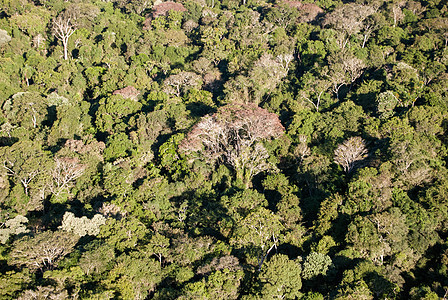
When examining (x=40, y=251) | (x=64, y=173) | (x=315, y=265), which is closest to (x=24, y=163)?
(x=64, y=173)

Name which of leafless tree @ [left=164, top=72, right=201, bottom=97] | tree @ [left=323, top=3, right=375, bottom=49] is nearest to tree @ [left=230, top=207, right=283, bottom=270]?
leafless tree @ [left=164, top=72, right=201, bottom=97]

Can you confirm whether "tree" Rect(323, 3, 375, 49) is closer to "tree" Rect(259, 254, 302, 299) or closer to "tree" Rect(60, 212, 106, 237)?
"tree" Rect(259, 254, 302, 299)

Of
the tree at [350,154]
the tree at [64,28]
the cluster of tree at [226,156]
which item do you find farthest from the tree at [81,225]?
the tree at [64,28]

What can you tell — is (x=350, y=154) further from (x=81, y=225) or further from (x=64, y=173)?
(x=64, y=173)

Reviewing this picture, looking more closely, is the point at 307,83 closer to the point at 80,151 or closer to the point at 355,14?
the point at 355,14

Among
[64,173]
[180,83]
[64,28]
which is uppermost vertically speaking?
[64,28]

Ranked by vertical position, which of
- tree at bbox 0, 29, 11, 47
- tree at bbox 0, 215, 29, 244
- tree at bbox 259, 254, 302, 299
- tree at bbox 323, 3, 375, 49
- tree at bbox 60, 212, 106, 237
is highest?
tree at bbox 323, 3, 375, 49
